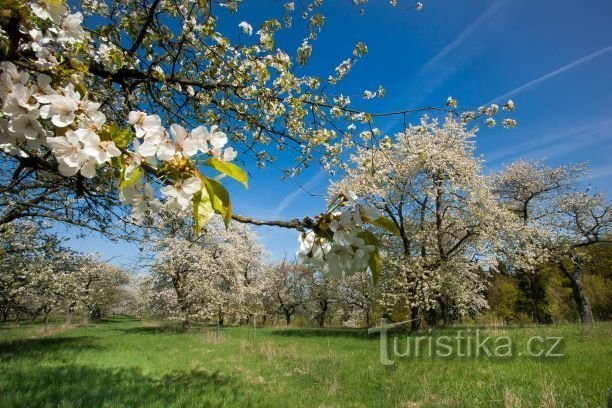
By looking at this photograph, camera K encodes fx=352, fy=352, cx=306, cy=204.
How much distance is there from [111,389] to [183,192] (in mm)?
6668

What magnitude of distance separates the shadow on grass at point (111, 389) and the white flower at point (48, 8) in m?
5.24

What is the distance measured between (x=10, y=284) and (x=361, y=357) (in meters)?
11.6

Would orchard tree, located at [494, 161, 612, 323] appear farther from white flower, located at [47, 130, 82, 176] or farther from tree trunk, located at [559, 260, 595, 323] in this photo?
Result: white flower, located at [47, 130, 82, 176]

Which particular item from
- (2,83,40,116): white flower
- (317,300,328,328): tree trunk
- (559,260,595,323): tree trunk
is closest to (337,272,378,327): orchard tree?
(317,300,328,328): tree trunk

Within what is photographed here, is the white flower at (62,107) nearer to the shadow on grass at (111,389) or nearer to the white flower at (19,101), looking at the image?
the white flower at (19,101)

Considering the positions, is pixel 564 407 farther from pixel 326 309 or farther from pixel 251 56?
pixel 326 309

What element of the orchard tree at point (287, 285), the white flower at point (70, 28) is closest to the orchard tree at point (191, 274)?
the orchard tree at point (287, 285)

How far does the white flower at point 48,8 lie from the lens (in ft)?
3.81

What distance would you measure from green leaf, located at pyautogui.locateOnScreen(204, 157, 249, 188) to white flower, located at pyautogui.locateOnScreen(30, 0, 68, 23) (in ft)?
2.85

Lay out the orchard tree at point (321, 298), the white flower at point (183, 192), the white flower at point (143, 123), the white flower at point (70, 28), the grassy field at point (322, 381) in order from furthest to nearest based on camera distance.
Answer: the orchard tree at point (321, 298), the grassy field at point (322, 381), the white flower at point (70, 28), the white flower at point (143, 123), the white flower at point (183, 192)

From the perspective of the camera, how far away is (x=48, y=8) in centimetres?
119

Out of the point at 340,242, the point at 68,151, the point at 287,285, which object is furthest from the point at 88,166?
the point at 287,285

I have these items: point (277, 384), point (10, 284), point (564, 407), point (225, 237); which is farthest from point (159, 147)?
point (225, 237)

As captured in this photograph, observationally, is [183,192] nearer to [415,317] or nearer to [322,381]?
[322,381]
